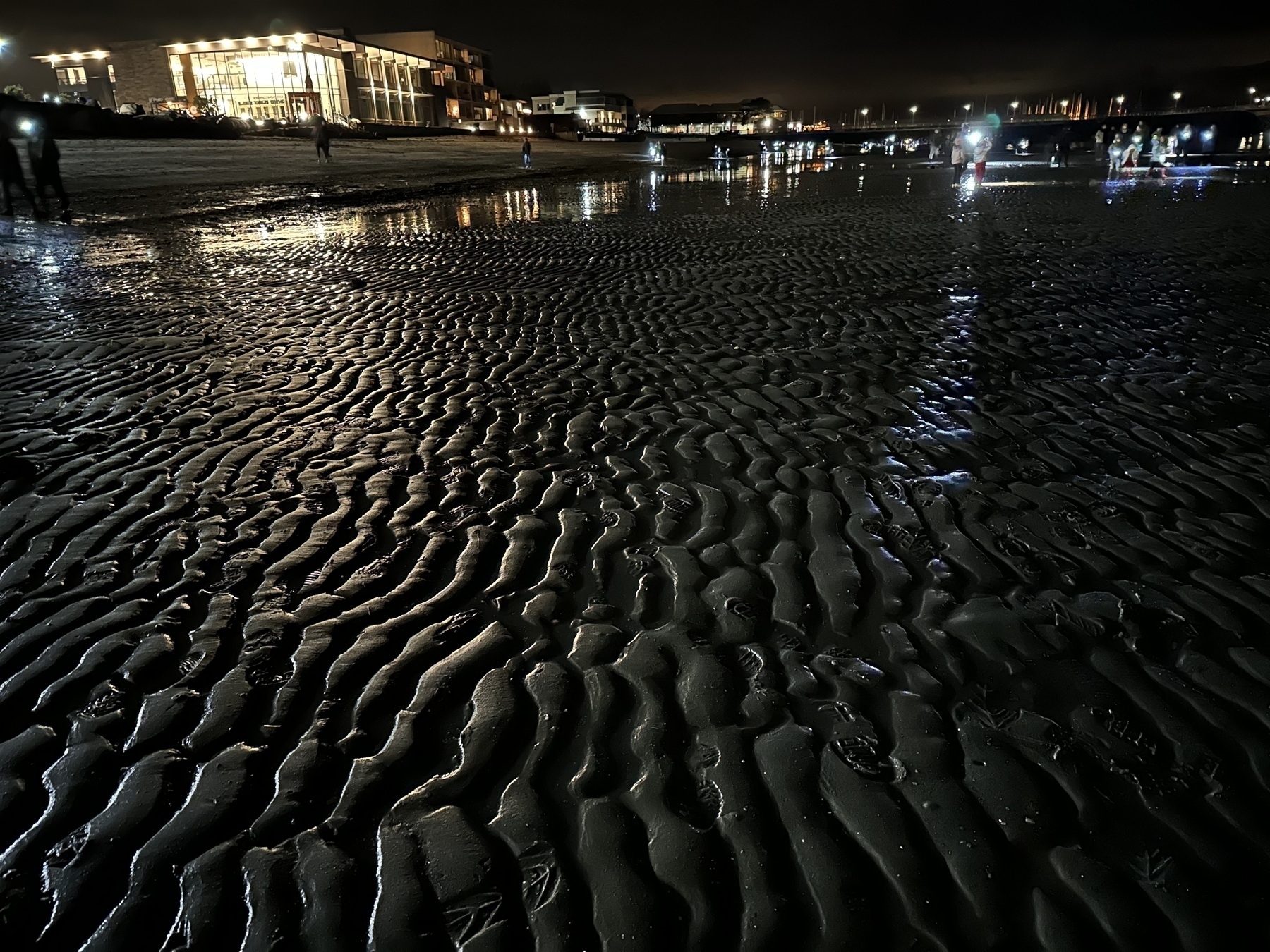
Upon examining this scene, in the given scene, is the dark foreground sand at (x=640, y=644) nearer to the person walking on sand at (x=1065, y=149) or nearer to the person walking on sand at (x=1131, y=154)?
the person walking on sand at (x=1131, y=154)

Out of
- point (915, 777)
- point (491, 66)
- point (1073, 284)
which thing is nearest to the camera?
point (915, 777)

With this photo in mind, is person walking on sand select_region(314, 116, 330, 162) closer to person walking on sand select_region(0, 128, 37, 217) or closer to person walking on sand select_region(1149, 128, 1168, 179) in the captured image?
person walking on sand select_region(0, 128, 37, 217)

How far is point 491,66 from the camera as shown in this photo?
11569 cm

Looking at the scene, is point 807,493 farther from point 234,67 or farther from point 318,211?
point 234,67

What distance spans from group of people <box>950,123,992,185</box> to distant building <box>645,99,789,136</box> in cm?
12760

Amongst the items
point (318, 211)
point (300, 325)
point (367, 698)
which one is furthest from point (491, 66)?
point (367, 698)

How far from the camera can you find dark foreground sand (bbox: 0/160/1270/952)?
2.25 meters

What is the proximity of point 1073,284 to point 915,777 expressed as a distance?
10.3 m

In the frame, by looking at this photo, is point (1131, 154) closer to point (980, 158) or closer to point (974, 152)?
point (974, 152)

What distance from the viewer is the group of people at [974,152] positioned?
30891mm

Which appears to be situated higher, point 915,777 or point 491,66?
point 491,66

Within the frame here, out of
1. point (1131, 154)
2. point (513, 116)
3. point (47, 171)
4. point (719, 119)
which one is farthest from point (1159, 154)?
point (719, 119)

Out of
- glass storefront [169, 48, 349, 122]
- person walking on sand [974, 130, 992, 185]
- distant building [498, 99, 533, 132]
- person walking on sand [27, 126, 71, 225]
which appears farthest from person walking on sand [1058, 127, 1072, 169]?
glass storefront [169, 48, 349, 122]

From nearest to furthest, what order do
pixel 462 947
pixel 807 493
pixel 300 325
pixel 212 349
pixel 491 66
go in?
pixel 462 947
pixel 807 493
pixel 212 349
pixel 300 325
pixel 491 66
